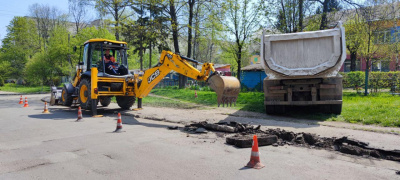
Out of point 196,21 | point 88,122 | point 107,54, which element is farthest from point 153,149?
point 196,21

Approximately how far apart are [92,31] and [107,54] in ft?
82.9

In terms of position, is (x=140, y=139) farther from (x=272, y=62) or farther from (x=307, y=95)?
(x=307, y=95)

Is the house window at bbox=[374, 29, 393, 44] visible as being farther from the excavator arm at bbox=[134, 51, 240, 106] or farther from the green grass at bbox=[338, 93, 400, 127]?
the excavator arm at bbox=[134, 51, 240, 106]

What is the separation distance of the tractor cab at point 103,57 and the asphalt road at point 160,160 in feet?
17.6

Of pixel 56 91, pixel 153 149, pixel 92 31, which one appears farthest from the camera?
pixel 92 31

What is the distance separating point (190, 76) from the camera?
32.2 feet

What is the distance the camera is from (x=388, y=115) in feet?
31.9

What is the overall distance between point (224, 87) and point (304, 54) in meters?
3.34

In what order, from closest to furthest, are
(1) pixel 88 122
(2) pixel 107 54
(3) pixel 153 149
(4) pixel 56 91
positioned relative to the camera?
(3) pixel 153 149
(1) pixel 88 122
(2) pixel 107 54
(4) pixel 56 91

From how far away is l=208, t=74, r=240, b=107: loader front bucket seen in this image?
881cm

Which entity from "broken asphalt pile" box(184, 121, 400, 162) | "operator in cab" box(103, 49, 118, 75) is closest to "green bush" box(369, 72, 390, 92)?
"broken asphalt pile" box(184, 121, 400, 162)

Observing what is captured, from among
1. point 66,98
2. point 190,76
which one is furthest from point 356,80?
point 66,98

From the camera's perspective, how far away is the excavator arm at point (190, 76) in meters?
8.89

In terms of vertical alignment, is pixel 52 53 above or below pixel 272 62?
above
